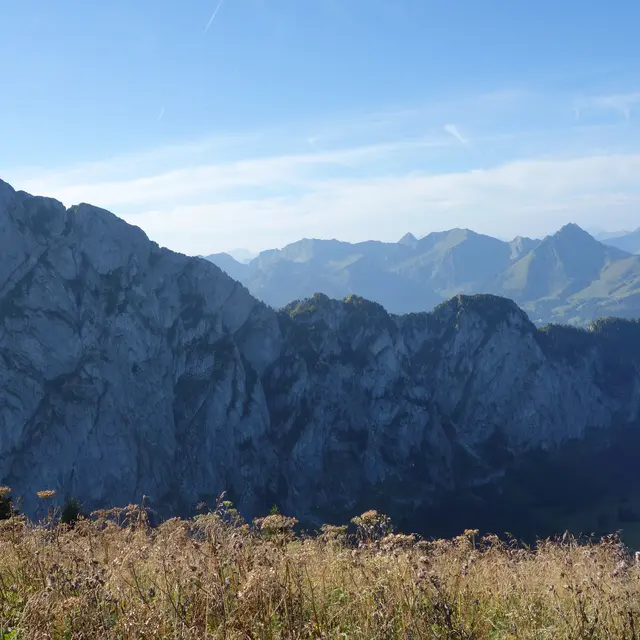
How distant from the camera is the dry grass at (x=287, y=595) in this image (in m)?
4.85

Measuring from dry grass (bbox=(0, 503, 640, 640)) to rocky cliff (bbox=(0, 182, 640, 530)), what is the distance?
8059cm

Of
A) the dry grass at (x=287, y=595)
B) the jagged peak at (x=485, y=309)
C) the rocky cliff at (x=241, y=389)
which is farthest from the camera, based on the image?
the jagged peak at (x=485, y=309)

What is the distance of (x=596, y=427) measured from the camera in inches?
6929

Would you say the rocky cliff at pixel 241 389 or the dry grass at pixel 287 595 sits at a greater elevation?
the dry grass at pixel 287 595

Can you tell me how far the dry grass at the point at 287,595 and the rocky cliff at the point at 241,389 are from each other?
8059 cm

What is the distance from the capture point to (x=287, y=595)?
202 inches

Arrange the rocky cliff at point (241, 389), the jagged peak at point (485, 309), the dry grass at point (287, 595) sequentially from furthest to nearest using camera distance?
1. the jagged peak at point (485, 309)
2. the rocky cliff at point (241, 389)
3. the dry grass at point (287, 595)

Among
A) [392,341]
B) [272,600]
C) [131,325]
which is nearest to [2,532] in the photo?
[272,600]

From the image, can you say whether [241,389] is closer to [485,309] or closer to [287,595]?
[485,309]

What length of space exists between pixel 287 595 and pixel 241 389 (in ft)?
366

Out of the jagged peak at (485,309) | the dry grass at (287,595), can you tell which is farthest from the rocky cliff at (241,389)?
the dry grass at (287,595)

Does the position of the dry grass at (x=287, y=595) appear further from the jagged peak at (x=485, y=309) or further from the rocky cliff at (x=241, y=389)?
the jagged peak at (x=485, y=309)

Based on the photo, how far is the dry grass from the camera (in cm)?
485

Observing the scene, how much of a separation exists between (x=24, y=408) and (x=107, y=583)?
304 feet
